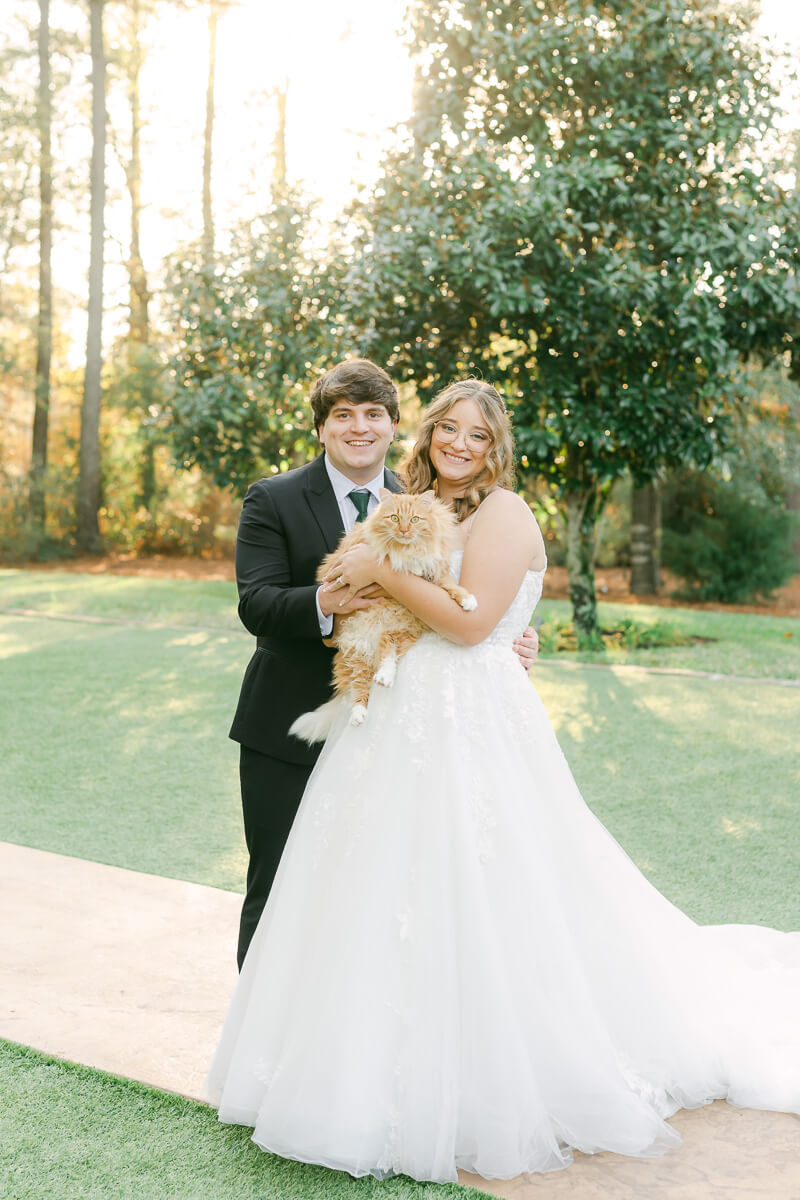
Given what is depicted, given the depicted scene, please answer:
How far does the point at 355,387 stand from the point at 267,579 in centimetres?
62

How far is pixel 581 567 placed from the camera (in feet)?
40.0

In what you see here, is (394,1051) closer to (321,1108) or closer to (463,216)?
(321,1108)

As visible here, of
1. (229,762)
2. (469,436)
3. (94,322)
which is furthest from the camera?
(94,322)

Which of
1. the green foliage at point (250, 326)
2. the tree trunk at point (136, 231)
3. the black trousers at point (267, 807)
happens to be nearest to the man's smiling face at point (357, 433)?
the black trousers at point (267, 807)

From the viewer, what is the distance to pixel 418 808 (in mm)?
2773

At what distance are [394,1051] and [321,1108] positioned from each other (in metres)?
0.22

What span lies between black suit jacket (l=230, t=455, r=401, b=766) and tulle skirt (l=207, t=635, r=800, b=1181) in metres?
0.33

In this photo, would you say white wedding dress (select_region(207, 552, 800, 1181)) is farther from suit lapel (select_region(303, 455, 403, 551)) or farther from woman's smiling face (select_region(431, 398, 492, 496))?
suit lapel (select_region(303, 455, 403, 551))

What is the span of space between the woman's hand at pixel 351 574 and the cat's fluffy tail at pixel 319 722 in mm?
308

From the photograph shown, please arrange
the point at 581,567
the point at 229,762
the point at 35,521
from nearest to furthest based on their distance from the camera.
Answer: the point at 229,762 → the point at 581,567 → the point at 35,521

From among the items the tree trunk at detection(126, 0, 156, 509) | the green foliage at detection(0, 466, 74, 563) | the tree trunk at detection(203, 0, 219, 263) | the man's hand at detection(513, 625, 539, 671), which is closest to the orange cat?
the man's hand at detection(513, 625, 539, 671)

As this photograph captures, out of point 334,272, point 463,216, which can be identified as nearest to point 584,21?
point 463,216

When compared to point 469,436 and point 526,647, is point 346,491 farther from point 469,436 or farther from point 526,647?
point 526,647

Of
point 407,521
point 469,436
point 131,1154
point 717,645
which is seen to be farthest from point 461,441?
point 717,645
